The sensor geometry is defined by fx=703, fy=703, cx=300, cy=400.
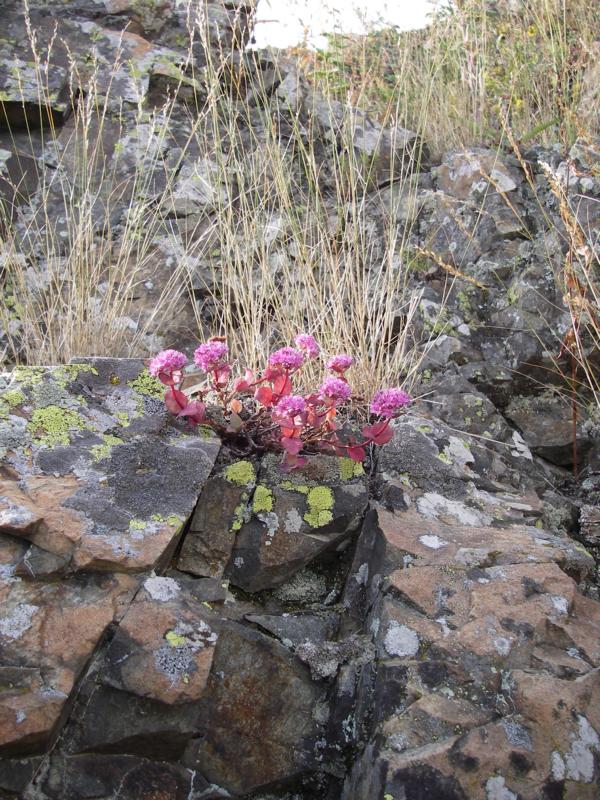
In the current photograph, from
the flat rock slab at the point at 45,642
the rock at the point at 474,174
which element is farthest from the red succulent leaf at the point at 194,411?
the rock at the point at 474,174

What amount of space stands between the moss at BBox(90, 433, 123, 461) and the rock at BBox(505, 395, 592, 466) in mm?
1825

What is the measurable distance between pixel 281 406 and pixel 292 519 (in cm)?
36

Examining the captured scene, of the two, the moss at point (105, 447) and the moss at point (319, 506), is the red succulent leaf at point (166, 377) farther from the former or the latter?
the moss at point (319, 506)

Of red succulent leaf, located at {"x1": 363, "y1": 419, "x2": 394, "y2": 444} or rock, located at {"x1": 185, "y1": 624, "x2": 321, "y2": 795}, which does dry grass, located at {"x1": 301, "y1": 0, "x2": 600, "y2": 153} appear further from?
rock, located at {"x1": 185, "y1": 624, "x2": 321, "y2": 795}

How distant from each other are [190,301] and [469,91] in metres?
2.46

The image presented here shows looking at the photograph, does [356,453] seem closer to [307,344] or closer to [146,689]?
[307,344]

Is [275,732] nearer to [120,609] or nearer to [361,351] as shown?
[120,609]

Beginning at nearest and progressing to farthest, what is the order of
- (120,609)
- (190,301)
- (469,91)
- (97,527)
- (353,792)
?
1. (353,792)
2. (120,609)
3. (97,527)
4. (190,301)
5. (469,91)

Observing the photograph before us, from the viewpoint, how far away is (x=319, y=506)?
227 centimetres

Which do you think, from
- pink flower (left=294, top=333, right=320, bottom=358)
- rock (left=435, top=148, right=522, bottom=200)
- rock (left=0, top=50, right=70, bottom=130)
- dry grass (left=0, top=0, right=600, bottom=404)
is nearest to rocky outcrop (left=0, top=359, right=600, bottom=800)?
pink flower (left=294, top=333, right=320, bottom=358)

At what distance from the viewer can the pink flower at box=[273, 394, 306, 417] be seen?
2.23 metres

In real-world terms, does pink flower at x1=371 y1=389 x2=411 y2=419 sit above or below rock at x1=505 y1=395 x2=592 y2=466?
above

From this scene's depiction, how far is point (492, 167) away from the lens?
403 centimetres

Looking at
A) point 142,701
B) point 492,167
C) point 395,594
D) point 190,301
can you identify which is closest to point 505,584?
point 395,594
